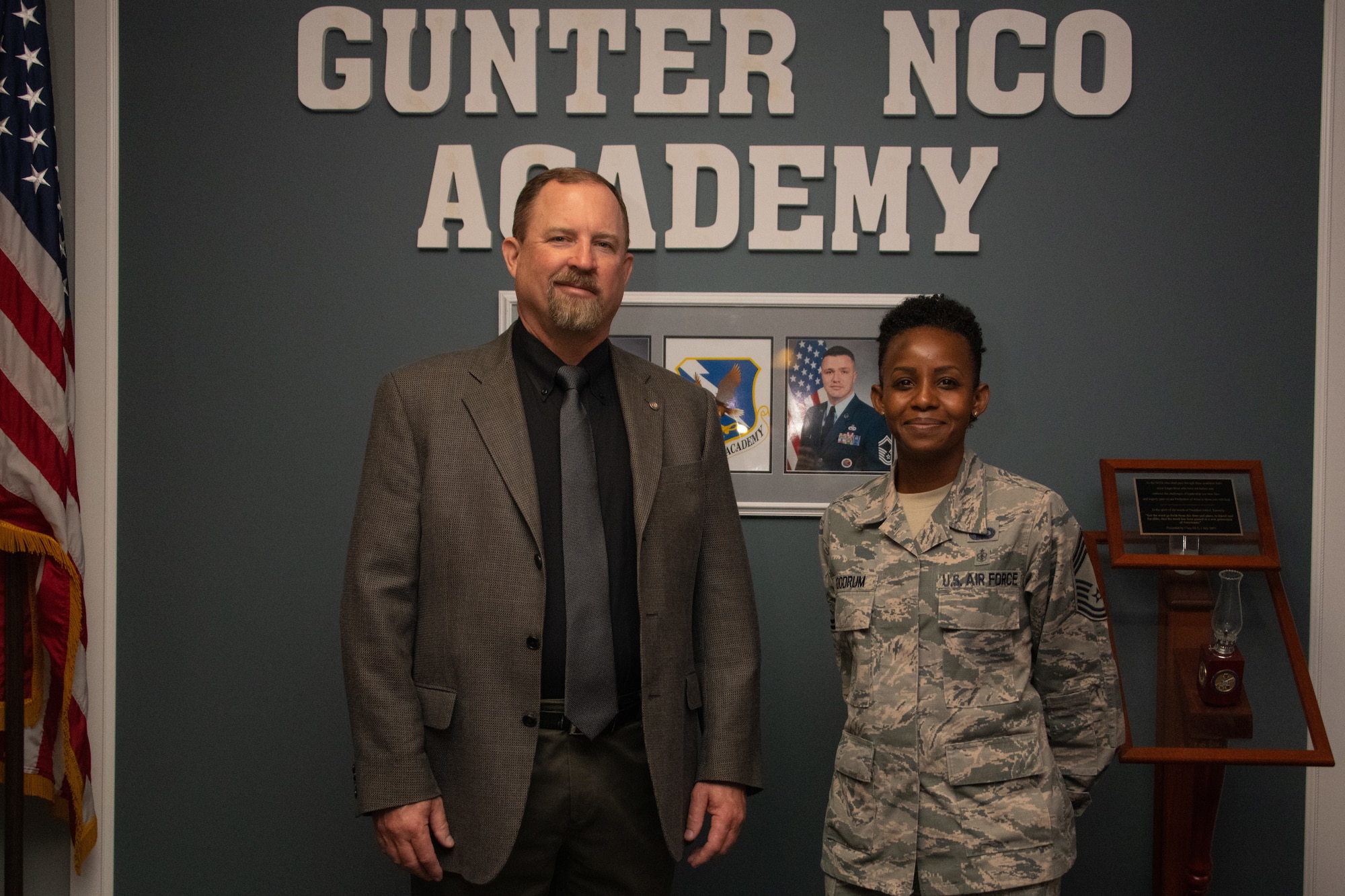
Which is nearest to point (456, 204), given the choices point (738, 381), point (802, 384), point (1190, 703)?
point (738, 381)

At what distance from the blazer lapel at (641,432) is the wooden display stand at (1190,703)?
3.60 ft

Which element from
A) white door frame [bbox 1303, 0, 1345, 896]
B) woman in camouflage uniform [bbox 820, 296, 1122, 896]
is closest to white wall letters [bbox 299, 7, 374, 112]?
woman in camouflage uniform [bbox 820, 296, 1122, 896]

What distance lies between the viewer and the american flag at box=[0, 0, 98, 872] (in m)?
2.18

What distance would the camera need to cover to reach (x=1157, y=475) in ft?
7.41

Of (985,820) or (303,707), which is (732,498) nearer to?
(985,820)

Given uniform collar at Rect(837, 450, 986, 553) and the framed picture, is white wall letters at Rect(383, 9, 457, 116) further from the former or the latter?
uniform collar at Rect(837, 450, 986, 553)

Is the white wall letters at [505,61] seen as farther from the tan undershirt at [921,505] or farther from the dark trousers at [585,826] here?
the dark trousers at [585,826]

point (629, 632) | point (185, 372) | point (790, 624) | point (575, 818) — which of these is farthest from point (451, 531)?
point (185, 372)

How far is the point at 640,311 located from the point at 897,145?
0.79 meters

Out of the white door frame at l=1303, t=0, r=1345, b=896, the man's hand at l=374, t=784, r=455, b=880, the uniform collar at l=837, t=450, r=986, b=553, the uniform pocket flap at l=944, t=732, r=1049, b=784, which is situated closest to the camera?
the man's hand at l=374, t=784, r=455, b=880

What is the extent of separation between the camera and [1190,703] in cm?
209

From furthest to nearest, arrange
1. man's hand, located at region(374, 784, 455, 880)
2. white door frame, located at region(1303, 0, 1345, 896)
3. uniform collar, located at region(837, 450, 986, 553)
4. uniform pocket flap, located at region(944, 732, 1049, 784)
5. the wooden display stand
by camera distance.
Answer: white door frame, located at region(1303, 0, 1345, 896) → the wooden display stand → uniform collar, located at region(837, 450, 986, 553) → uniform pocket flap, located at region(944, 732, 1049, 784) → man's hand, located at region(374, 784, 455, 880)

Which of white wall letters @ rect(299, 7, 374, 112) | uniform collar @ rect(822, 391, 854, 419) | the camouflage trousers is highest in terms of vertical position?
white wall letters @ rect(299, 7, 374, 112)

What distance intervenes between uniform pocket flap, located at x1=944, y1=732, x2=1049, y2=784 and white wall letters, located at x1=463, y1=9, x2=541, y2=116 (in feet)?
6.00
